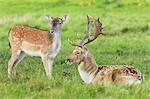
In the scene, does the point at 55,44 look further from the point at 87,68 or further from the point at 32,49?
the point at 87,68

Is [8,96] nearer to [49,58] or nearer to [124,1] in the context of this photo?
[49,58]

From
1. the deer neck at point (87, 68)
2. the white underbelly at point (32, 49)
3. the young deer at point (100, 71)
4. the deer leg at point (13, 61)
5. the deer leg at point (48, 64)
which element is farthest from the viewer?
the white underbelly at point (32, 49)

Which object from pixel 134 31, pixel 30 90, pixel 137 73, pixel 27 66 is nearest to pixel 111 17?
pixel 134 31

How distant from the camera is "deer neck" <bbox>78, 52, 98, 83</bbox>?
978 cm

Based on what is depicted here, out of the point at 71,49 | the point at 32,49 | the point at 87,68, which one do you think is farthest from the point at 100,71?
the point at 71,49

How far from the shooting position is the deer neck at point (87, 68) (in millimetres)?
A: 9781

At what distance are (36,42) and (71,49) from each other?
450 cm

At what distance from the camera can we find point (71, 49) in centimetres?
1681

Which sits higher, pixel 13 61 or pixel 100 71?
pixel 100 71

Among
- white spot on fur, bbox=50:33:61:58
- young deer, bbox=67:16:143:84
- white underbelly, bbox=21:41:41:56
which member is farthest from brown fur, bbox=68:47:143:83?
white underbelly, bbox=21:41:41:56

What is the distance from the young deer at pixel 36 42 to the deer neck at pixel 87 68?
7.31 feet

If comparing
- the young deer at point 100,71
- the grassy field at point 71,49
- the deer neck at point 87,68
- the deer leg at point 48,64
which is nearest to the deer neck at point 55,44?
the deer leg at point 48,64

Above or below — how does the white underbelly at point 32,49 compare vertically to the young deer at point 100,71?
below

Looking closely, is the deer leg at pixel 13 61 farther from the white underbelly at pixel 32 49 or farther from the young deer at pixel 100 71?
the young deer at pixel 100 71
